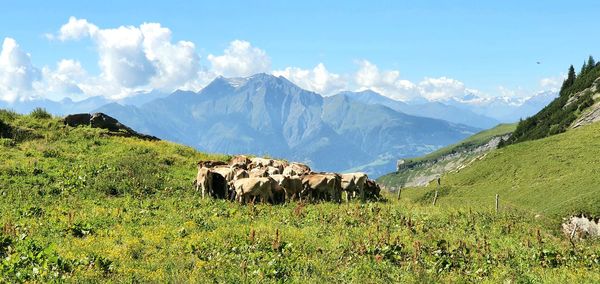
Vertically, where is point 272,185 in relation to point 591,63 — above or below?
below

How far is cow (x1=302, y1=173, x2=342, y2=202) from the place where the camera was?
3067cm

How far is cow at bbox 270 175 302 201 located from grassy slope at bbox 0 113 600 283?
3.51 m

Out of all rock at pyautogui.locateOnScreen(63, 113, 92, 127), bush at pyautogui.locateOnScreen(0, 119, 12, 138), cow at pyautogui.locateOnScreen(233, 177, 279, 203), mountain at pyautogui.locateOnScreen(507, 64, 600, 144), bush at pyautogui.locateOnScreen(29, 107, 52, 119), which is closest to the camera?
cow at pyautogui.locateOnScreen(233, 177, 279, 203)

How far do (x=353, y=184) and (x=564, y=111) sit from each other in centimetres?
14385

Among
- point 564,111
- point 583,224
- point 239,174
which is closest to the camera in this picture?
point 239,174

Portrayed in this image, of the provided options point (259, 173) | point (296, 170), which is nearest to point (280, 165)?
point (296, 170)

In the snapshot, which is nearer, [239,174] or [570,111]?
[239,174]

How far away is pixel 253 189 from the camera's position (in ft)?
89.6

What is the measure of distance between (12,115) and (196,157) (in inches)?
773

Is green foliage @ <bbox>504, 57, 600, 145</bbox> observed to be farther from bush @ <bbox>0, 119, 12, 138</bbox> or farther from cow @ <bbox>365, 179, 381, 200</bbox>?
bush @ <bbox>0, 119, 12, 138</bbox>

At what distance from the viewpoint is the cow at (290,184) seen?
96.9 feet

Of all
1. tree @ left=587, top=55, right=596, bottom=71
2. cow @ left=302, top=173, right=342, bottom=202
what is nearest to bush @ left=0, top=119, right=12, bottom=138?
cow @ left=302, top=173, right=342, bottom=202

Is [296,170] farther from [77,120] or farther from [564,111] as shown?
[564,111]

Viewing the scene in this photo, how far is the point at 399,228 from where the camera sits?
20.1m
